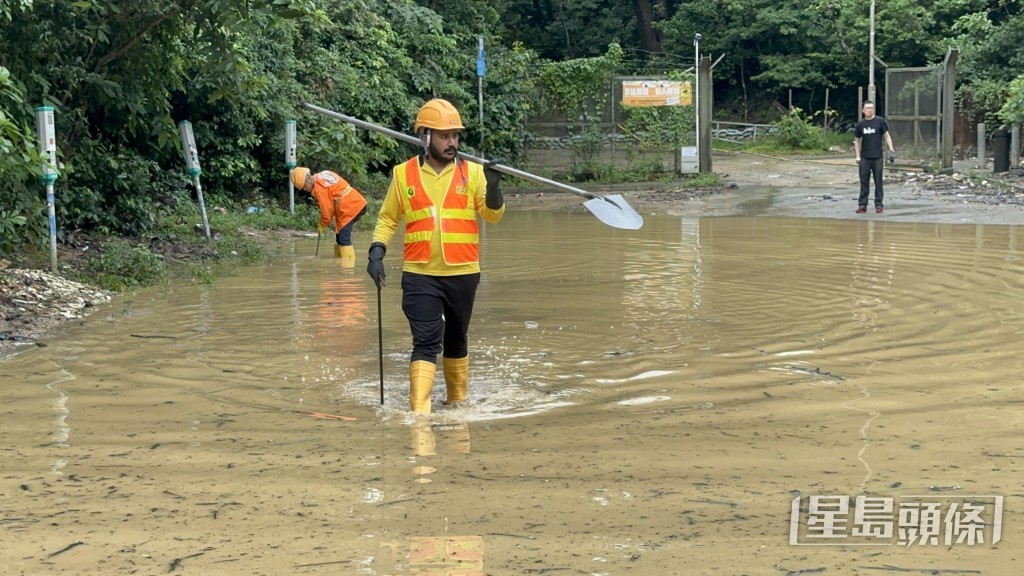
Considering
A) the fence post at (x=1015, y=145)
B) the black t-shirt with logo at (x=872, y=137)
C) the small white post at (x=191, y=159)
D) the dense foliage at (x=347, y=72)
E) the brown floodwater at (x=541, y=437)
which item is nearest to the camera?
the brown floodwater at (x=541, y=437)

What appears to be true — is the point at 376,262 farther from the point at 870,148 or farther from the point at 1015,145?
the point at 1015,145

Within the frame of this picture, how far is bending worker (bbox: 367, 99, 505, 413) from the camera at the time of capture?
6645 mm

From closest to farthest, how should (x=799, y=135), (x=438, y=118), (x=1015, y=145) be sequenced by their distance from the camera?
(x=438, y=118) → (x=1015, y=145) → (x=799, y=135)

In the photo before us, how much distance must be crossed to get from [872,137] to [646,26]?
31.6 meters

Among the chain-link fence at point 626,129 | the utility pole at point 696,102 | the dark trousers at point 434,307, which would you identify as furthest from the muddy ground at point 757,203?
the dark trousers at point 434,307

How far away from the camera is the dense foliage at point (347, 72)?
12398 millimetres

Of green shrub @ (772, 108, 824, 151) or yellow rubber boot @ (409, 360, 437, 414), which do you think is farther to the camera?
green shrub @ (772, 108, 824, 151)

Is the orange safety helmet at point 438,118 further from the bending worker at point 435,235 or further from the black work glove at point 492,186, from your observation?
the black work glove at point 492,186

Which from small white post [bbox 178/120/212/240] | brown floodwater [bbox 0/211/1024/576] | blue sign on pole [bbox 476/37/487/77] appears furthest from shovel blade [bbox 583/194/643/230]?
blue sign on pole [bbox 476/37/487/77]

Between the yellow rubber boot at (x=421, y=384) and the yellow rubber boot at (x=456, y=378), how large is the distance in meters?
0.27

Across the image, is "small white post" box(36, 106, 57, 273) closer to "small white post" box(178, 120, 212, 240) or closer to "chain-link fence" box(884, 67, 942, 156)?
"small white post" box(178, 120, 212, 240)

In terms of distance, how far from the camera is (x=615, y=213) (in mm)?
7594

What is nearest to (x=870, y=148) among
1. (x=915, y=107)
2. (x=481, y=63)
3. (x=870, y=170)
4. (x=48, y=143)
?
(x=870, y=170)

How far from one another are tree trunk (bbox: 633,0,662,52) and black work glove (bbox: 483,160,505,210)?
43313mm
